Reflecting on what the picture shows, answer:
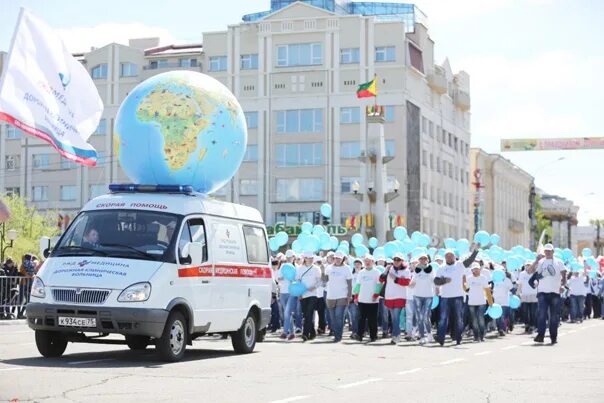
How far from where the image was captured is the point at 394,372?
14172 mm

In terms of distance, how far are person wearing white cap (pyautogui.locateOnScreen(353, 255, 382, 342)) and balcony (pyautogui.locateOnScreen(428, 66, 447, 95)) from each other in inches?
2425

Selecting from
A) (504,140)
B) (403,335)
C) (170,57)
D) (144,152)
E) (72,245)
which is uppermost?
A: (170,57)

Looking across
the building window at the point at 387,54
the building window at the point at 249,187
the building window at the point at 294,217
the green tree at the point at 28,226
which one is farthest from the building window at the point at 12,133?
the building window at the point at 387,54

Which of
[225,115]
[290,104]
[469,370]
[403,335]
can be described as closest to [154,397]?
[469,370]

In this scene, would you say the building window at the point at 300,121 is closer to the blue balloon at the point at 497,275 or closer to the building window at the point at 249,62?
the building window at the point at 249,62

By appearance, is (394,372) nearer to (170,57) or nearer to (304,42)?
(304,42)

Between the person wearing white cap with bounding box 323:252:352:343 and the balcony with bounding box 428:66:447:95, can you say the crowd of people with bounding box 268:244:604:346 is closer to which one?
the person wearing white cap with bounding box 323:252:352:343

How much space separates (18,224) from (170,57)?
2374 centimetres

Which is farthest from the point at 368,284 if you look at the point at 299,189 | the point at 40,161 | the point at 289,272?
the point at 40,161

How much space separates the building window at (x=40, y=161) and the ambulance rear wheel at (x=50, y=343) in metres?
Answer: 71.6

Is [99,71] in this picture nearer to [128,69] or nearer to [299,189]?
[128,69]

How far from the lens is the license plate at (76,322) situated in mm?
13875

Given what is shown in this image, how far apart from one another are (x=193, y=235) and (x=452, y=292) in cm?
784

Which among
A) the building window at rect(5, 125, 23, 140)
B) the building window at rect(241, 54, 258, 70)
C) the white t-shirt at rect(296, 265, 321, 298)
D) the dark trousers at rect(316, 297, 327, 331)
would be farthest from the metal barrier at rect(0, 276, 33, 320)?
the building window at rect(5, 125, 23, 140)
